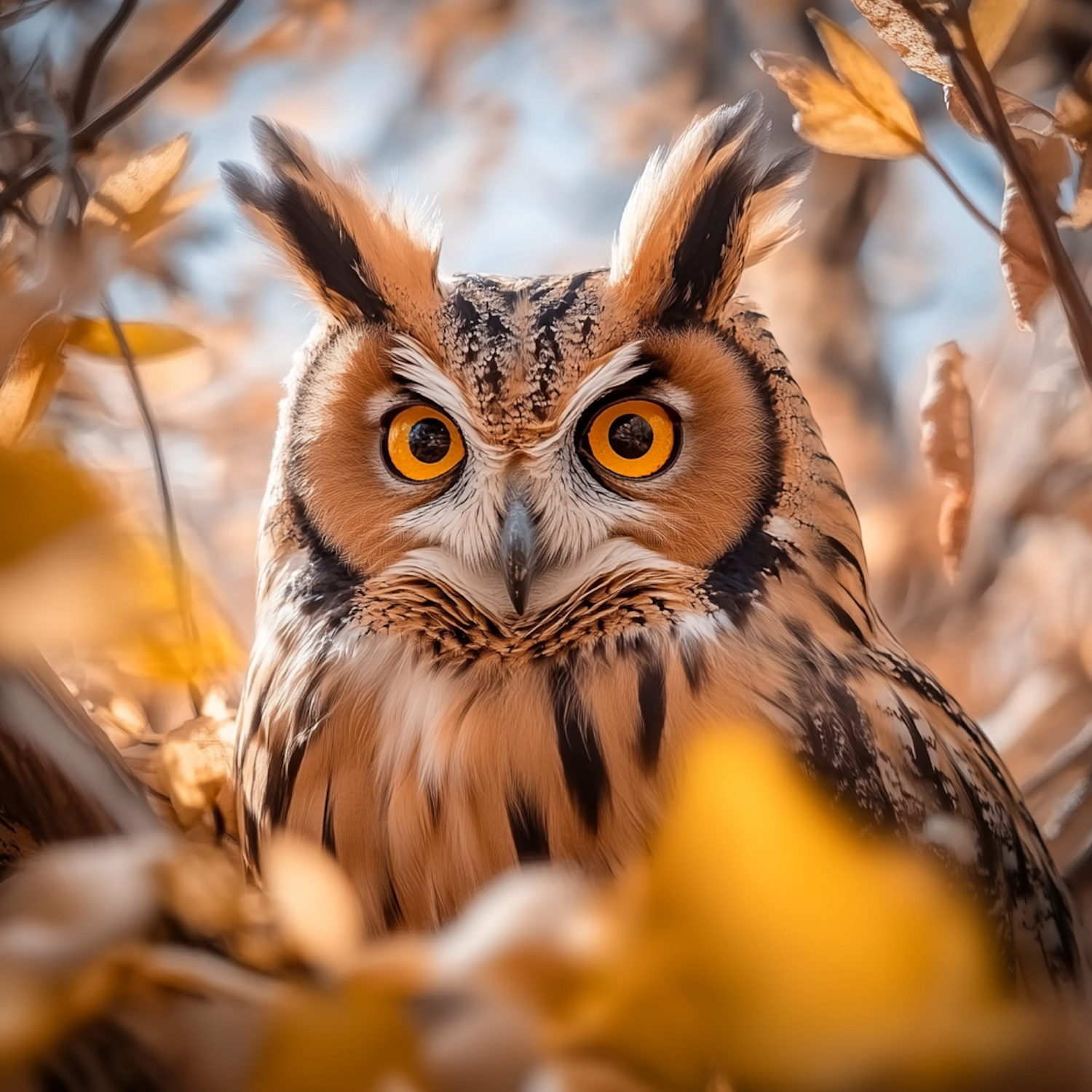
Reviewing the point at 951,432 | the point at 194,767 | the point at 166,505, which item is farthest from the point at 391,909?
the point at 951,432

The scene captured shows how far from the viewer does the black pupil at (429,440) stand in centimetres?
81

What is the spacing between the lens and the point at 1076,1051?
1.19 feet

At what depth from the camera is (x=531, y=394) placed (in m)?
0.77

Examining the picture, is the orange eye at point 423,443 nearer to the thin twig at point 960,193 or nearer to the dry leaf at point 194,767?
the dry leaf at point 194,767

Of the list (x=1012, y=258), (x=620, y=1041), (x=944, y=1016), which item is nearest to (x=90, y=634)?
(x=620, y=1041)

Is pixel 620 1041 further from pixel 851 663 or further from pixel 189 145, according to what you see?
pixel 189 145

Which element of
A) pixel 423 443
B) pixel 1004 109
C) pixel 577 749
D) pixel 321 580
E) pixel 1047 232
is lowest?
pixel 577 749

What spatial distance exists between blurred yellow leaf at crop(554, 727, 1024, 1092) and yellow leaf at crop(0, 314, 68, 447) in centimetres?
47

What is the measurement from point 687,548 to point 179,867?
1.68 ft

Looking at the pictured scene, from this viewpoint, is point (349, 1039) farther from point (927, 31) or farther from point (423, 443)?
point (927, 31)

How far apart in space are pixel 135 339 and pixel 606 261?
51 cm

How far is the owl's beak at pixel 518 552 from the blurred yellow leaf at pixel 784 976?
38 cm

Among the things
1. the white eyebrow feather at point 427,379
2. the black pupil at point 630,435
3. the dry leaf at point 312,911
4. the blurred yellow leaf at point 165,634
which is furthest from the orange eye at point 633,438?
the dry leaf at point 312,911

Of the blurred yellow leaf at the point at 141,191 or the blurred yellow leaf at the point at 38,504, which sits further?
the blurred yellow leaf at the point at 141,191
